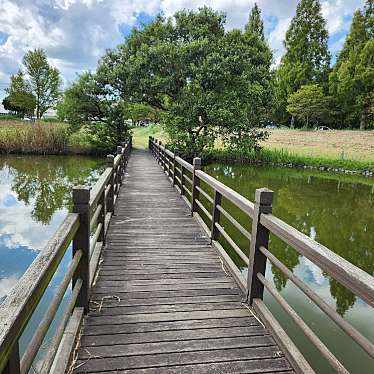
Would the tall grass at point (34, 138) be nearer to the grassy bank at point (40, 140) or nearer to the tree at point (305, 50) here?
the grassy bank at point (40, 140)

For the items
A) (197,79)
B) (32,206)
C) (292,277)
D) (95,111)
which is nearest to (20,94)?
(95,111)

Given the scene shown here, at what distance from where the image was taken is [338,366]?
1883 mm

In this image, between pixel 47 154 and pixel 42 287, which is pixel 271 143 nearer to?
pixel 47 154

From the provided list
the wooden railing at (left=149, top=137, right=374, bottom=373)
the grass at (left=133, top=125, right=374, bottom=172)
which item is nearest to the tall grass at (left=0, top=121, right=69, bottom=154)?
the grass at (left=133, top=125, right=374, bottom=172)

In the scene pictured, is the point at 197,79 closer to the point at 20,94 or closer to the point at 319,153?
the point at 319,153

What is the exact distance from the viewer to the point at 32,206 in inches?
386

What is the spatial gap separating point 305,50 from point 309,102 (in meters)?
7.24

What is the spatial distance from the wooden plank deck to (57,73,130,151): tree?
A: 58.6 ft

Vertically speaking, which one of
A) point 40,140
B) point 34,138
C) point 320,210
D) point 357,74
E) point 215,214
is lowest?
point 320,210

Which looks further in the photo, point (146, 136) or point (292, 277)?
point (146, 136)

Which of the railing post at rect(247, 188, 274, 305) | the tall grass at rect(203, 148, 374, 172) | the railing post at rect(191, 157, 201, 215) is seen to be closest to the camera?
the railing post at rect(247, 188, 274, 305)

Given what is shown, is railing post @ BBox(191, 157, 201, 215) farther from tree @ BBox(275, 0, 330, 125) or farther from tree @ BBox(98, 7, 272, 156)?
tree @ BBox(275, 0, 330, 125)

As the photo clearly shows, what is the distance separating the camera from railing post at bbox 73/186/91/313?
9.05 feet

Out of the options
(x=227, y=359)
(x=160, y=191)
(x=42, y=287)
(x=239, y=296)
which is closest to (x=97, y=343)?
(x=227, y=359)
